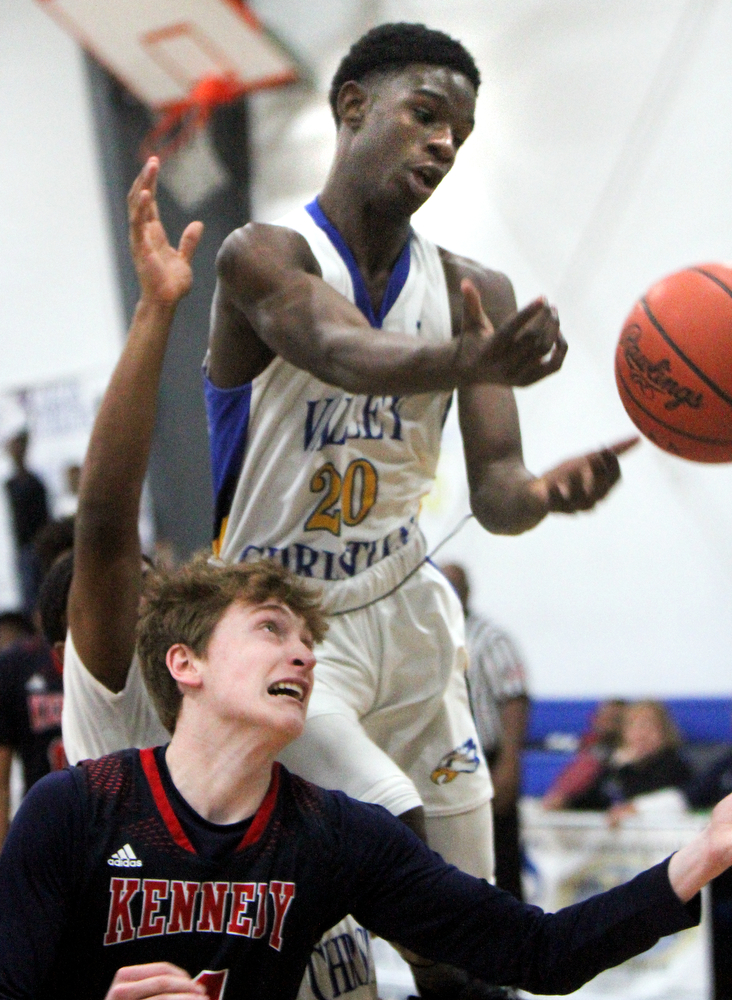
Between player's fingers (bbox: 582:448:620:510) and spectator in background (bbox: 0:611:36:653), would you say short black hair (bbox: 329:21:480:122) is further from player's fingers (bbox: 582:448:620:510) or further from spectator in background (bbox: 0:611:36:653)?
spectator in background (bbox: 0:611:36:653)

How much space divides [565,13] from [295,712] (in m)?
7.16

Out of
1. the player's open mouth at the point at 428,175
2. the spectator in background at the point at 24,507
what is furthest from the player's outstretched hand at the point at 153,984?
the spectator in background at the point at 24,507

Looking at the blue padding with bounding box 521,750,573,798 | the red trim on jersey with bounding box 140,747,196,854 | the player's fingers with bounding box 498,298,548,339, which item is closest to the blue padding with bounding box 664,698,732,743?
the blue padding with bounding box 521,750,573,798

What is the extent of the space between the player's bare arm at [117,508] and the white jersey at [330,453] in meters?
0.23

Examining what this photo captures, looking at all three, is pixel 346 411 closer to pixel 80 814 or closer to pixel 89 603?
pixel 89 603

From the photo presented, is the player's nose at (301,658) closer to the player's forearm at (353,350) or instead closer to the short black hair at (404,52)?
the player's forearm at (353,350)

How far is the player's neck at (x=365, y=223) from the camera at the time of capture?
2.55 m

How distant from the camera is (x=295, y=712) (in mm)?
2133

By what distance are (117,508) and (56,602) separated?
0.70 metres

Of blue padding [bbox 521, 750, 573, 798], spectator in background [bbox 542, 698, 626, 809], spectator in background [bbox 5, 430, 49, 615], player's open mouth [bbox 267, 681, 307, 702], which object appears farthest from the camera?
spectator in background [bbox 5, 430, 49, 615]

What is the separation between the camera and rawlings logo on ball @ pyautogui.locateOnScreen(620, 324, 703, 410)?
231 centimetres

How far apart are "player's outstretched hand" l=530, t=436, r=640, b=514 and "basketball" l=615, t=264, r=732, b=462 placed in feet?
0.52

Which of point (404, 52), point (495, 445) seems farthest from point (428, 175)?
point (495, 445)

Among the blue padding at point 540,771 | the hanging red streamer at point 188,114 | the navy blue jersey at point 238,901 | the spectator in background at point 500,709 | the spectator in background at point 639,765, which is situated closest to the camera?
the navy blue jersey at point 238,901
